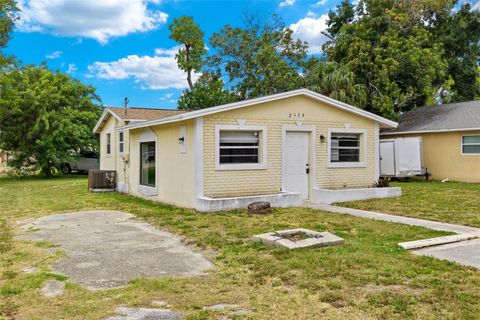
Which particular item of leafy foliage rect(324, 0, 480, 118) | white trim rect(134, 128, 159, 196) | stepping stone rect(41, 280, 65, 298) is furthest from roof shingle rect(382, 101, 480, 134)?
stepping stone rect(41, 280, 65, 298)

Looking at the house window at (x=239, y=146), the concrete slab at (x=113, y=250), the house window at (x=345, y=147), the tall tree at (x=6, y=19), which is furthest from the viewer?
the tall tree at (x=6, y=19)

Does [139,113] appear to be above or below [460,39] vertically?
below

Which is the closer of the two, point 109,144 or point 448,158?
point 109,144

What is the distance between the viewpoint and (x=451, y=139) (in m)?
17.7

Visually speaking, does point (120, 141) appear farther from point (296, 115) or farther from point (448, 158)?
point (448, 158)

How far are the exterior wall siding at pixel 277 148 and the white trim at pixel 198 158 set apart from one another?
5.7 inches

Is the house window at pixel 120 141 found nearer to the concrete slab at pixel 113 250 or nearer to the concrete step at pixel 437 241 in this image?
the concrete slab at pixel 113 250

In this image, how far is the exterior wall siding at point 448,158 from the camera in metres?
17.0

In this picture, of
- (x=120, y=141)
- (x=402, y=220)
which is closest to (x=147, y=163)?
(x=120, y=141)

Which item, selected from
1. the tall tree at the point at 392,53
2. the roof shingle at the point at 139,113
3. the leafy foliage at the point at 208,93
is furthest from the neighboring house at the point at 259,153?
the leafy foliage at the point at 208,93

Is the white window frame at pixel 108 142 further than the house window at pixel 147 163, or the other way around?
the white window frame at pixel 108 142

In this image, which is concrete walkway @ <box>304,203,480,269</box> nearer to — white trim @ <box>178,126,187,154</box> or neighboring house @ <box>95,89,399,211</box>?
neighboring house @ <box>95,89,399,211</box>

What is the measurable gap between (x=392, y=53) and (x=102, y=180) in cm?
1575

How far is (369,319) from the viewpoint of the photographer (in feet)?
11.0
